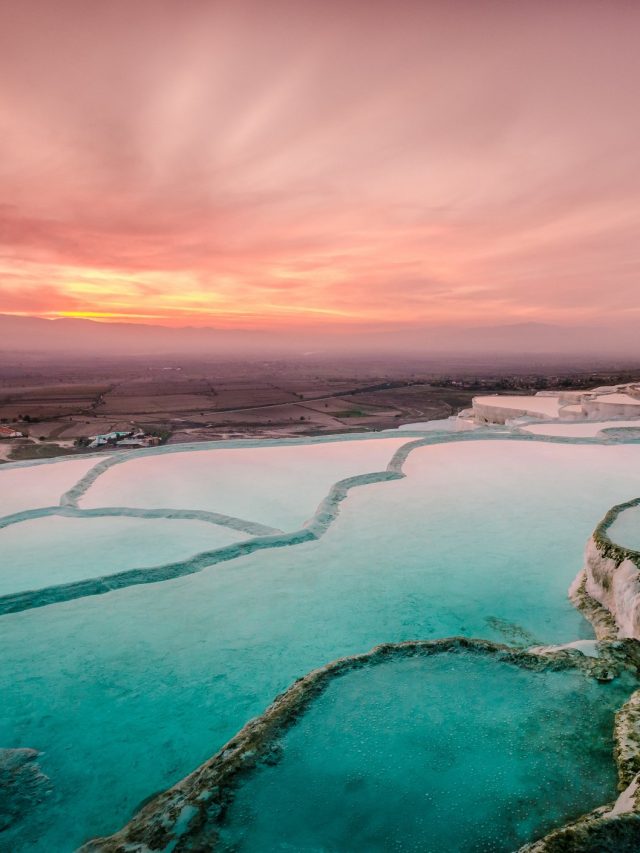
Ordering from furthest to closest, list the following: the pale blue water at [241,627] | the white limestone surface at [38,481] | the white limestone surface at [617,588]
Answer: the white limestone surface at [38,481]
the white limestone surface at [617,588]
the pale blue water at [241,627]

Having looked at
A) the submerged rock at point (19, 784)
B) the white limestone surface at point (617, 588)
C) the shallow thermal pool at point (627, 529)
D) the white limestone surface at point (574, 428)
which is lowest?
the submerged rock at point (19, 784)

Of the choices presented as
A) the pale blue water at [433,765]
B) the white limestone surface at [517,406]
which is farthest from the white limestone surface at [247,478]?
the white limestone surface at [517,406]

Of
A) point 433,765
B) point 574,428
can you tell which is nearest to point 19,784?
point 433,765

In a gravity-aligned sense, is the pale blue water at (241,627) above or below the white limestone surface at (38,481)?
below

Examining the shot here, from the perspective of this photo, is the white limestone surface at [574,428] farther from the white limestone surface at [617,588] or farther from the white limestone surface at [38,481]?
the white limestone surface at [38,481]

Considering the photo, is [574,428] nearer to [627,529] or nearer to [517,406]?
[517,406]

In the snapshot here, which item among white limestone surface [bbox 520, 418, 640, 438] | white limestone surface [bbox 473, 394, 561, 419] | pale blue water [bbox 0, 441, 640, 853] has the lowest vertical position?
pale blue water [bbox 0, 441, 640, 853]

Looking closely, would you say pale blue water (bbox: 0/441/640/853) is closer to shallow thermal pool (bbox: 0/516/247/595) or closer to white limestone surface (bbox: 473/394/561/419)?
shallow thermal pool (bbox: 0/516/247/595)

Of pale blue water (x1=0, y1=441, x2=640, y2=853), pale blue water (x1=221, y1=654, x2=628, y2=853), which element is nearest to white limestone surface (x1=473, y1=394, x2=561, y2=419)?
pale blue water (x1=0, y1=441, x2=640, y2=853)
